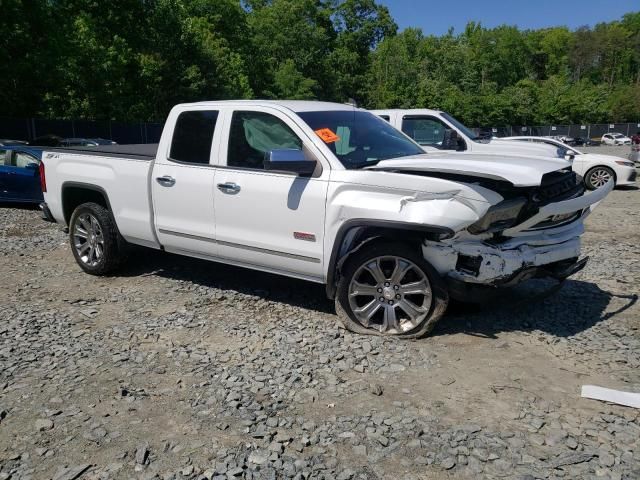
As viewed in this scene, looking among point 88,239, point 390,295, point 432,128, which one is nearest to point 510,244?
point 390,295

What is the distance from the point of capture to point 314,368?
13.2 ft

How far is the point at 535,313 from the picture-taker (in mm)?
5004

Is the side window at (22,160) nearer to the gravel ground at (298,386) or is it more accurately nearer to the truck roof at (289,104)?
the gravel ground at (298,386)

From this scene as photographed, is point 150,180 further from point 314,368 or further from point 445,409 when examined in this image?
point 445,409

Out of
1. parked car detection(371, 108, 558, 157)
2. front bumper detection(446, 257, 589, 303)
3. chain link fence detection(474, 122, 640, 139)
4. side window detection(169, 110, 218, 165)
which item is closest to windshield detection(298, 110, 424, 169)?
side window detection(169, 110, 218, 165)

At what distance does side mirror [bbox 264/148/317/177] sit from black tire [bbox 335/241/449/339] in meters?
0.80

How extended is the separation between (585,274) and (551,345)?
2289 mm

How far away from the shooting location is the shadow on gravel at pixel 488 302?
15.5 ft

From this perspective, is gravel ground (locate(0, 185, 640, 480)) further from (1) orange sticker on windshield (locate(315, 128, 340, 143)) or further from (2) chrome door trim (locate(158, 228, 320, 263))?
(1) orange sticker on windshield (locate(315, 128, 340, 143))

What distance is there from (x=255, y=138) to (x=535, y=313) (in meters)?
2.95

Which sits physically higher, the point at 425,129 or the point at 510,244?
the point at 425,129

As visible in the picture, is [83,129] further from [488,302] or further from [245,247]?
[488,302]

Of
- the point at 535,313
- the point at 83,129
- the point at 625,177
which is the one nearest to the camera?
the point at 535,313

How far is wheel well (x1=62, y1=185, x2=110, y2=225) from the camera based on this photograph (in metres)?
6.44
